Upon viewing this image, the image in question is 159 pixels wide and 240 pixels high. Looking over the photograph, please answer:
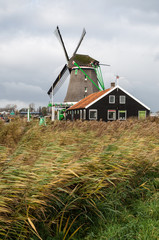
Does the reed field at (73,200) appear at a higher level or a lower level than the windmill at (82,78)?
lower

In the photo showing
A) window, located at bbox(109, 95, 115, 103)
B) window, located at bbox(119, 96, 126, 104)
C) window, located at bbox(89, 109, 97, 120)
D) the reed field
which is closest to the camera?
the reed field

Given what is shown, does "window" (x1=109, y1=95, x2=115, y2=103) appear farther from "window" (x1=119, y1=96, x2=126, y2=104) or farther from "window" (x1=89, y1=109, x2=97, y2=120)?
"window" (x1=89, y1=109, x2=97, y2=120)

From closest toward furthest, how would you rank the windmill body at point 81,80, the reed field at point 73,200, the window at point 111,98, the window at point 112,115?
the reed field at point 73,200
the window at point 111,98
the window at point 112,115
the windmill body at point 81,80

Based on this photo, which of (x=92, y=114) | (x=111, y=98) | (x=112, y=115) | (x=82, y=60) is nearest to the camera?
(x=92, y=114)

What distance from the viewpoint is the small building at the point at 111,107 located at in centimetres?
2938

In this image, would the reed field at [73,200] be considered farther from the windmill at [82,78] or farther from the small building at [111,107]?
the windmill at [82,78]

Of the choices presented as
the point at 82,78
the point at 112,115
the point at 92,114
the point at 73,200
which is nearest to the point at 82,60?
the point at 82,78

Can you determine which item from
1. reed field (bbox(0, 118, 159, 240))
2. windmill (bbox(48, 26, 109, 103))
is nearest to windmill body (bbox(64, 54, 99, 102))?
windmill (bbox(48, 26, 109, 103))

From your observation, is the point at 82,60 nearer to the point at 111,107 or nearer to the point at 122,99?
the point at 122,99

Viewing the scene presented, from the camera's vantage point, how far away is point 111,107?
30.3 meters

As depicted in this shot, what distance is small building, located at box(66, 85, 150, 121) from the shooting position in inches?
1156

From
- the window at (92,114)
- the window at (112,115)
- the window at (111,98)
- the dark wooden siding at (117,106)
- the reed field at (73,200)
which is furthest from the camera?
the window at (112,115)

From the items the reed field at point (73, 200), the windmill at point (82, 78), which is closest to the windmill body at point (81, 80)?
the windmill at point (82, 78)

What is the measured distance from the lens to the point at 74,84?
37.9m
